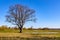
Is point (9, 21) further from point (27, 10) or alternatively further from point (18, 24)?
point (27, 10)

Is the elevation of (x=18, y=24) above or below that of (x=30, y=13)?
below

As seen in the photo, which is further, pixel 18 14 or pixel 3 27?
pixel 3 27

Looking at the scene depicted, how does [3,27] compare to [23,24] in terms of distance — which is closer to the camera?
[23,24]

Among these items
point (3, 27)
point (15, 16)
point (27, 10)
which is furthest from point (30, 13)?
point (3, 27)

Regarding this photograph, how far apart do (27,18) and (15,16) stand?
3.58 metres

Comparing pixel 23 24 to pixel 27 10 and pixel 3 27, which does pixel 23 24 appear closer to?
pixel 27 10

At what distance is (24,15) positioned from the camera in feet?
159

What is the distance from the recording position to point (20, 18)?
1902 inches

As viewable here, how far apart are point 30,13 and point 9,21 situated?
6573 mm

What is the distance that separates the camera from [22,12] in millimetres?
48219

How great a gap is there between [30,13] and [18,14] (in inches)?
140

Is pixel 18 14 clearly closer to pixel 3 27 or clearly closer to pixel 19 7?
pixel 19 7

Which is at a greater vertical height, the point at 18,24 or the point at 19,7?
the point at 19,7

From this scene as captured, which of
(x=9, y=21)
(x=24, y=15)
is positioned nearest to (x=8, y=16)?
(x=9, y=21)
